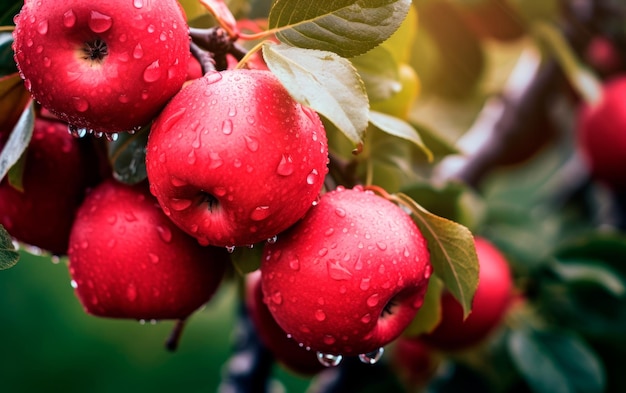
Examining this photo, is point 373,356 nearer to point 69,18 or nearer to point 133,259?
point 133,259

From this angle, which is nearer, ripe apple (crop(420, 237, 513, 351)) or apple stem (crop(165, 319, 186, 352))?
apple stem (crop(165, 319, 186, 352))

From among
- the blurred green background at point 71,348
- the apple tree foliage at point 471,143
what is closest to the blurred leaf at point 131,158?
the apple tree foliage at point 471,143

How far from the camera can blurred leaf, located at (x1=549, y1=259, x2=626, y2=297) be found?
1.15m

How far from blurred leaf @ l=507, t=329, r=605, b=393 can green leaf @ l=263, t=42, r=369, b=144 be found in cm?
77

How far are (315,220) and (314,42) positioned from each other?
0.15m

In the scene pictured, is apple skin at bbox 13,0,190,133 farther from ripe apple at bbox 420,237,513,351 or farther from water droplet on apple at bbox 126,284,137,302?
ripe apple at bbox 420,237,513,351

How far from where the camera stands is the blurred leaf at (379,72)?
73 cm

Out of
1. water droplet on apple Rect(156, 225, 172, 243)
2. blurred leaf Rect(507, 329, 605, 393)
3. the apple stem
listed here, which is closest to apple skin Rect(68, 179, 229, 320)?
water droplet on apple Rect(156, 225, 172, 243)

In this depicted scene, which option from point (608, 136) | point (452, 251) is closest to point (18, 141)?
point (452, 251)

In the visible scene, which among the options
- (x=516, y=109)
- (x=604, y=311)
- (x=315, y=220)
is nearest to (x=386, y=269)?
(x=315, y=220)

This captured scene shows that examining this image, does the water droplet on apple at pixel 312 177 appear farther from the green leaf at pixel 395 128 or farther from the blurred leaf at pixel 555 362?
the blurred leaf at pixel 555 362

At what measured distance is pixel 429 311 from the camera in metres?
0.74

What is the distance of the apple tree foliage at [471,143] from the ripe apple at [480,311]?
9 cm

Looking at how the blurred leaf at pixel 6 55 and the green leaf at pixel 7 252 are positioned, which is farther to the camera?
the blurred leaf at pixel 6 55
